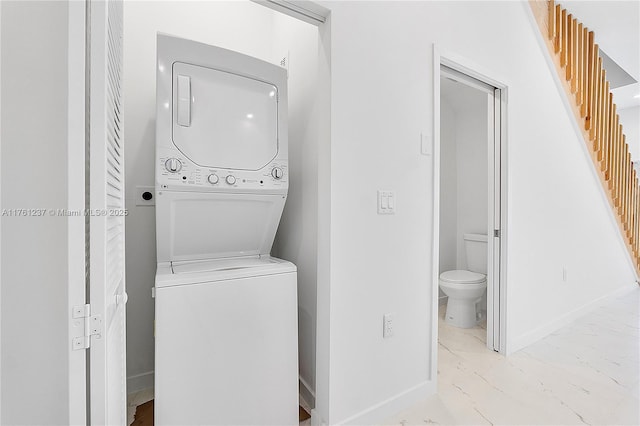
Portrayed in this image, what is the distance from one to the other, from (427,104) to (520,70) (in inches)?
44.9

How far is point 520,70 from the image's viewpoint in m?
2.23

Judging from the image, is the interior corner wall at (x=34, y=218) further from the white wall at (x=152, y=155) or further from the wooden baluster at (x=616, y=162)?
the wooden baluster at (x=616, y=162)

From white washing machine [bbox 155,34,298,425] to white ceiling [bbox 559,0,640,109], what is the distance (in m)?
2.97

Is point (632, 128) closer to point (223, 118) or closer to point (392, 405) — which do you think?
point (392, 405)

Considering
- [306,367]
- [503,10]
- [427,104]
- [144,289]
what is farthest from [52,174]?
[503,10]

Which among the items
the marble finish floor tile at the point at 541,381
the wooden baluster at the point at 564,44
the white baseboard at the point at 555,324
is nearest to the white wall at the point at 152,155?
the marble finish floor tile at the point at 541,381

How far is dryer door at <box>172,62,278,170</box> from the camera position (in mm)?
1267

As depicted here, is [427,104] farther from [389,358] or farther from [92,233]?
[92,233]

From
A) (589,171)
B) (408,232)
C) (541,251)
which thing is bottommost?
(541,251)

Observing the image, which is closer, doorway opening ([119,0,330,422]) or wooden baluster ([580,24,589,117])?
doorway opening ([119,0,330,422])

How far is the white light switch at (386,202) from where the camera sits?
58.7 inches

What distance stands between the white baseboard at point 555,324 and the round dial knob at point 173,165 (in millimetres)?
2377

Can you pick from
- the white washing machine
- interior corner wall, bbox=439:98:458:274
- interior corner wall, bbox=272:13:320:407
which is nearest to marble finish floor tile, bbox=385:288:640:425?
interior corner wall, bbox=272:13:320:407

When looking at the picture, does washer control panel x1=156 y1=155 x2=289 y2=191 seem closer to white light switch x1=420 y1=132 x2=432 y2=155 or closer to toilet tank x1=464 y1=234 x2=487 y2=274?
white light switch x1=420 y1=132 x2=432 y2=155
